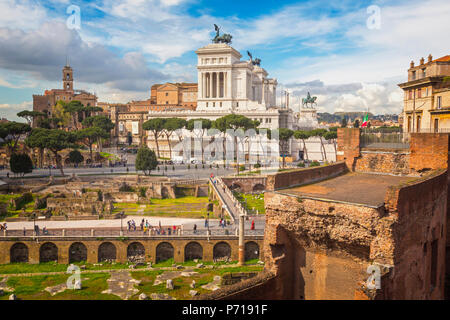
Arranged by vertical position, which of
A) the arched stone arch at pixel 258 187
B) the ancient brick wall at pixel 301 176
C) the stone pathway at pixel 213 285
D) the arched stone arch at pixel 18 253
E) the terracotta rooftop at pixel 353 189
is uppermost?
the ancient brick wall at pixel 301 176

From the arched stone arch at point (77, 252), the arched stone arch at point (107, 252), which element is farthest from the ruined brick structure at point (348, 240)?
the arched stone arch at point (77, 252)

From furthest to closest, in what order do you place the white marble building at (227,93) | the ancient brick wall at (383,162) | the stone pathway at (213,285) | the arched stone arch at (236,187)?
the white marble building at (227,93)
the arched stone arch at (236,187)
the stone pathway at (213,285)
the ancient brick wall at (383,162)

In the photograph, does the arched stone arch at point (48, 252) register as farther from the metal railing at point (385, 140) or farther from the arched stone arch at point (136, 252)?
the metal railing at point (385, 140)

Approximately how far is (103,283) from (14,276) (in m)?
6.59

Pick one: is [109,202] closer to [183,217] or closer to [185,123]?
[183,217]

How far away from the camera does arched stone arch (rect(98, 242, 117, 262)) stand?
89.9ft

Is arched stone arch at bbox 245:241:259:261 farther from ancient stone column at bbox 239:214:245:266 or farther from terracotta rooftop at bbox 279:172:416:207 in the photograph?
terracotta rooftop at bbox 279:172:416:207

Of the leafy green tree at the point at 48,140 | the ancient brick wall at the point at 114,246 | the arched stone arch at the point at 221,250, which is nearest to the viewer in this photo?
the ancient brick wall at the point at 114,246

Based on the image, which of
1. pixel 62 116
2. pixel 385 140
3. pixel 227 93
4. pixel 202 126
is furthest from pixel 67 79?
pixel 385 140

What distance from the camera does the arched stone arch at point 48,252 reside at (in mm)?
27359

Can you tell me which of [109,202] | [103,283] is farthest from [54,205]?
[103,283]

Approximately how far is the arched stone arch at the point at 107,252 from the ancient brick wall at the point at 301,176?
18.1 m
